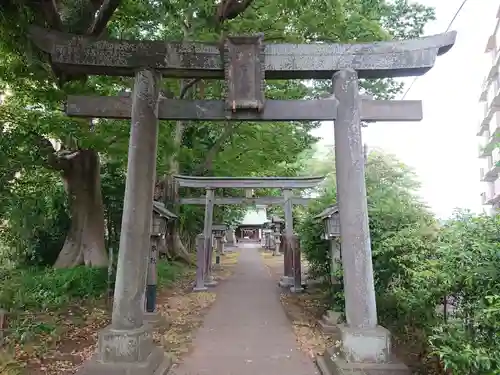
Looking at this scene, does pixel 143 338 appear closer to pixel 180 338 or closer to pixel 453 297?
pixel 180 338

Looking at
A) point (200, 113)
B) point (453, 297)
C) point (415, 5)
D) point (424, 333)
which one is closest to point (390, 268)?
point (424, 333)

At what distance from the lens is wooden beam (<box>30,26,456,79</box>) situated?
20.6ft

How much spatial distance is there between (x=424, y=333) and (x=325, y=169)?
1885 cm

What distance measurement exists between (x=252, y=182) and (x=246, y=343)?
8.51m

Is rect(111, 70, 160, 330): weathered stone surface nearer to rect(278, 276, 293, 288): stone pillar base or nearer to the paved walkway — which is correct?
the paved walkway

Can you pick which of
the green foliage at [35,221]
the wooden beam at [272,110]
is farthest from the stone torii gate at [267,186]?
the wooden beam at [272,110]

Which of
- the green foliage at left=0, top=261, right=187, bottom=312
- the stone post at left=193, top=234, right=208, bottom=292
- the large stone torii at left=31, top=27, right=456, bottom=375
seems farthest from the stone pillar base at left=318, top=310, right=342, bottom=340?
the stone post at left=193, top=234, right=208, bottom=292

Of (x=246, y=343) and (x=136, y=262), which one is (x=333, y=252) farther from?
(x=136, y=262)

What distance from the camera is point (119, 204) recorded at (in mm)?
15195

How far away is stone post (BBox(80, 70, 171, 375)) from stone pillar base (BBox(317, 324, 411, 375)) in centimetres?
269

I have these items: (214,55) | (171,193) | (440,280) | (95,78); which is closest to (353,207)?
(440,280)

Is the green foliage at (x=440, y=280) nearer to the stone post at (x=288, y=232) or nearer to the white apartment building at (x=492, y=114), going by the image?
the stone post at (x=288, y=232)

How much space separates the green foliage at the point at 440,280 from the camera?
3.66 meters

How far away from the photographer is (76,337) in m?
8.09
